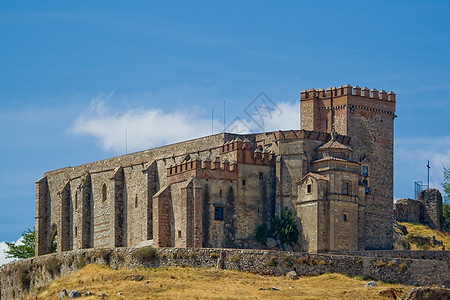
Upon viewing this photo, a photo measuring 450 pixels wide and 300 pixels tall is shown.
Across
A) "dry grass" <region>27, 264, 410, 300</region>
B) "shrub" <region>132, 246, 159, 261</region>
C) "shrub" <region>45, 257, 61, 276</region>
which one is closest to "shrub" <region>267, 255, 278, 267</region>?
"dry grass" <region>27, 264, 410, 300</region>

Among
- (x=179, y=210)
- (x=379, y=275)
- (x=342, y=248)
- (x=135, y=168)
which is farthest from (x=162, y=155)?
(x=379, y=275)

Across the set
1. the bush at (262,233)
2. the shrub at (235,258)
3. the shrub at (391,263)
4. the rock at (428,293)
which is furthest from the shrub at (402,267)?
the bush at (262,233)

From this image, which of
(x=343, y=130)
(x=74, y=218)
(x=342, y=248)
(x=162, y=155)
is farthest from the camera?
(x=74, y=218)

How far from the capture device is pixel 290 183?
3442 inches

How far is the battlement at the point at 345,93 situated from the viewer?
299 feet

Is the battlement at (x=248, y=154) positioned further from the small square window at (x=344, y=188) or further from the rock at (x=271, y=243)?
the small square window at (x=344, y=188)

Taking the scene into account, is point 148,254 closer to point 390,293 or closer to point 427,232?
point 390,293

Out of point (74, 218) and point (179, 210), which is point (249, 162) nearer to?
point (179, 210)

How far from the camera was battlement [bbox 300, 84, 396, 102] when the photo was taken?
299 feet

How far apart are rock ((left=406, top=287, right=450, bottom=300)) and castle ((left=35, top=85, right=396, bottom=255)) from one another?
1291 centimetres

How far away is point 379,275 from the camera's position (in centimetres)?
7638

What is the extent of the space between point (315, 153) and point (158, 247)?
14.9m

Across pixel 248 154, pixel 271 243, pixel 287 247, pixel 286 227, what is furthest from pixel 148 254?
pixel 248 154

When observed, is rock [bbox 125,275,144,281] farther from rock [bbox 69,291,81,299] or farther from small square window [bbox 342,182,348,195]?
small square window [bbox 342,182,348,195]
